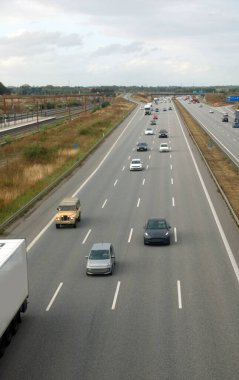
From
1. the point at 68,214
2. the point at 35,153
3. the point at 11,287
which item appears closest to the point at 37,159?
the point at 35,153

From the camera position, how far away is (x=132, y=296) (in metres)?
24.3

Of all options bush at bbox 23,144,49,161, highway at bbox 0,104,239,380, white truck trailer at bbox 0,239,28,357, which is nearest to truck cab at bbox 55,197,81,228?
highway at bbox 0,104,239,380

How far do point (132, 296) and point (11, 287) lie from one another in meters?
6.79

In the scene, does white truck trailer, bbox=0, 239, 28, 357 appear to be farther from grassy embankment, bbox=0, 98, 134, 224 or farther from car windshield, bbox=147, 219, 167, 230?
grassy embankment, bbox=0, 98, 134, 224

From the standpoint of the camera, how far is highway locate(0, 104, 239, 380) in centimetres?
1778

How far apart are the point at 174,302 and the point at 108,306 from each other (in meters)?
2.61

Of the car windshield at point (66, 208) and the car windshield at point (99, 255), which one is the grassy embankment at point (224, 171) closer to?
the car windshield at point (66, 208)

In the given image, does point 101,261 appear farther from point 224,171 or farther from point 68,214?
point 224,171

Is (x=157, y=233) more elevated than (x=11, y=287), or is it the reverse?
(x=11, y=287)

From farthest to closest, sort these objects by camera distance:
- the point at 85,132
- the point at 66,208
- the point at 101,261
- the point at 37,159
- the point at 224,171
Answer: the point at 85,132 → the point at 37,159 → the point at 224,171 → the point at 66,208 → the point at 101,261

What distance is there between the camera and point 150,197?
47406 mm

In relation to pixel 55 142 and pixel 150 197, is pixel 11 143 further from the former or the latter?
pixel 150 197

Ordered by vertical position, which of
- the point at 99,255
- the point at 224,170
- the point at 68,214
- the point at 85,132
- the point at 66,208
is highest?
the point at 99,255

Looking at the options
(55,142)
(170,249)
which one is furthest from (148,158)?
(170,249)
